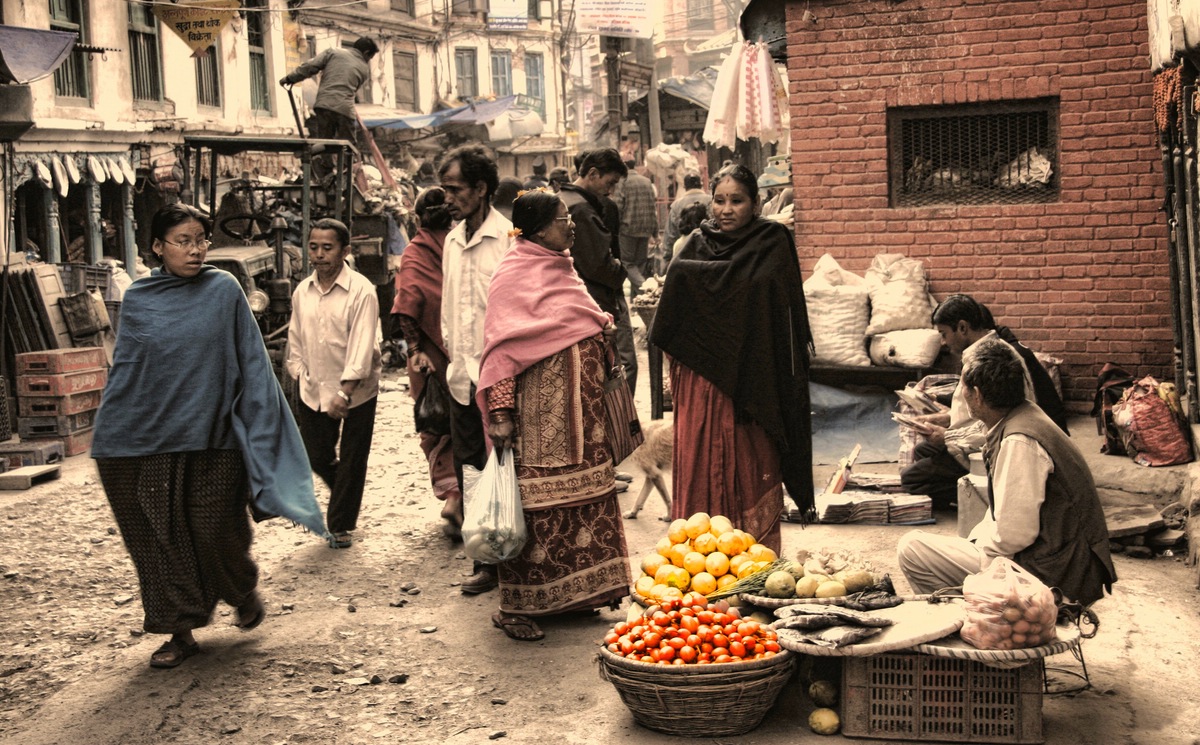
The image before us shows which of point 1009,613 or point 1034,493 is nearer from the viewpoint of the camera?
point 1009,613

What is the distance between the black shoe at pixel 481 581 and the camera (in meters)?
6.29

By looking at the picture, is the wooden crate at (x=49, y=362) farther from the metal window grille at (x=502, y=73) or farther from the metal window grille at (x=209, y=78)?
the metal window grille at (x=502, y=73)

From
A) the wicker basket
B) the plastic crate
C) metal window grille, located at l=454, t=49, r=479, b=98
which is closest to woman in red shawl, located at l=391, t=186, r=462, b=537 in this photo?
the wicker basket

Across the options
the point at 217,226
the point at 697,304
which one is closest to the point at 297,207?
the point at 217,226

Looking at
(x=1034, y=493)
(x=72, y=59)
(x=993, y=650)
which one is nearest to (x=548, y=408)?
(x=1034, y=493)

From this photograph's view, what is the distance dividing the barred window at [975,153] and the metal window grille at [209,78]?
1445cm

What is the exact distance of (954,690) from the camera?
4.22m

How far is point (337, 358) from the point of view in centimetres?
714

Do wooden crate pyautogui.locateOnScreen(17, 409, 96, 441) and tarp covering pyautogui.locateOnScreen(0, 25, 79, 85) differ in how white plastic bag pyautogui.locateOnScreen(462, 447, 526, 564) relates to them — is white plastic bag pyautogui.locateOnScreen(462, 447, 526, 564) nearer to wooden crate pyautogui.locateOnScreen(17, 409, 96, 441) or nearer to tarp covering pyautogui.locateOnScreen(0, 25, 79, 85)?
tarp covering pyautogui.locateOnScreen(0, 25, 79, 85)

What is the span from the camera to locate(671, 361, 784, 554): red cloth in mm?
5652

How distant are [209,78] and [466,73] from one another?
1982 cm

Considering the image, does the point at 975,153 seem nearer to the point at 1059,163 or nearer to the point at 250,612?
the point at 1059,163

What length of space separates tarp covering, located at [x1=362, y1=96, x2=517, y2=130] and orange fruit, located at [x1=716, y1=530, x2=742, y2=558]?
2633 cm

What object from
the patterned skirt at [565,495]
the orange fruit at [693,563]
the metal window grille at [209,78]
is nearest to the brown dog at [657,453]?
the patterned skirt at [565,495]
